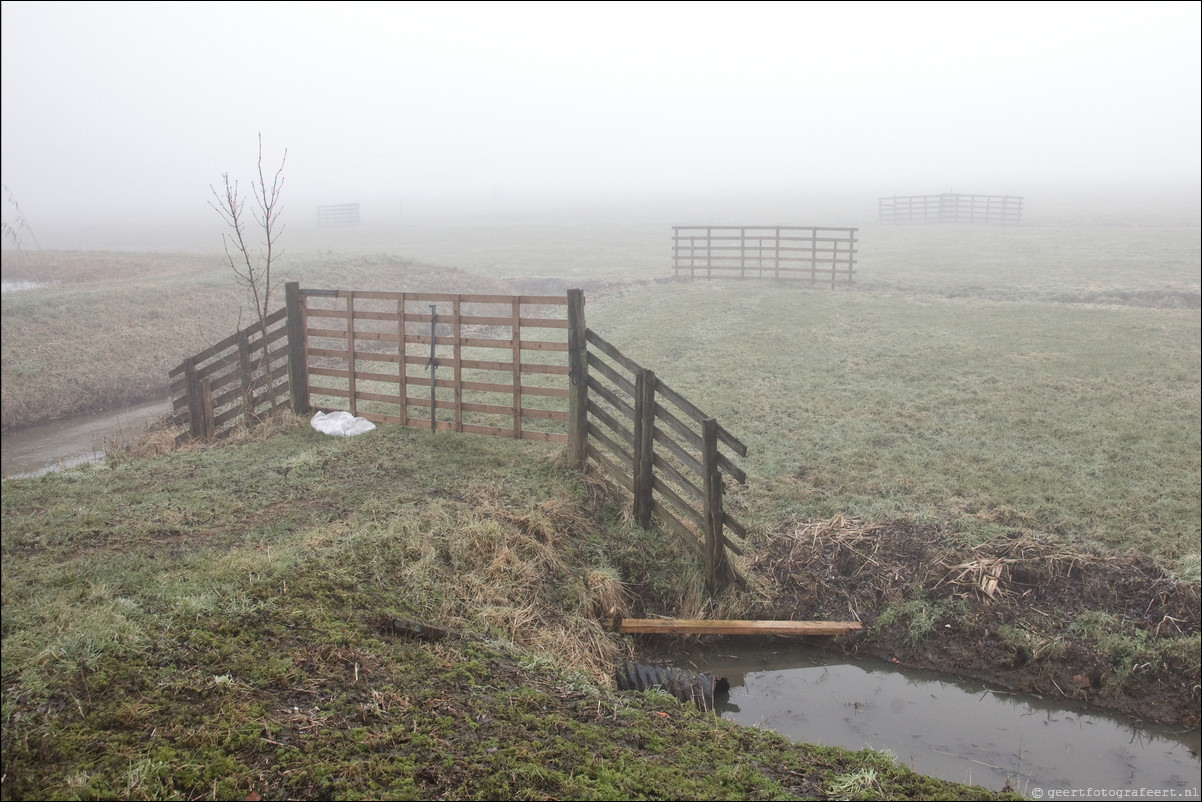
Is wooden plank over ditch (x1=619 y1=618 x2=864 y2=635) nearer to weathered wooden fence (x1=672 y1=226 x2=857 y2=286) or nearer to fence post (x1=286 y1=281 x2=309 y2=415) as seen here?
fence post (x1=286 y1=281 x2=309 y2=415)

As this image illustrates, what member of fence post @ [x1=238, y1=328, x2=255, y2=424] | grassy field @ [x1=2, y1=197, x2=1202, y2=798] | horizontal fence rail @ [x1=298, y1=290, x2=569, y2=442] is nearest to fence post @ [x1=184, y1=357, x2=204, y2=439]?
fence post @ [x1=238, y1=328, x2=255, y2=424]

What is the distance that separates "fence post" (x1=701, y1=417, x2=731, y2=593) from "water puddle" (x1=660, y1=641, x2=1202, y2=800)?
760 mm

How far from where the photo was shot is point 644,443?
7848 mm

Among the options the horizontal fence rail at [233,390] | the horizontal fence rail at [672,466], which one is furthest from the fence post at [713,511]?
the horizontal fence rail at [233,390]

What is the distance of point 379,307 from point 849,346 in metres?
14.0

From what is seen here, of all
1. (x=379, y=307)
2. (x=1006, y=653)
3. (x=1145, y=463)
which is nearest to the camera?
(x=1006, y=653)

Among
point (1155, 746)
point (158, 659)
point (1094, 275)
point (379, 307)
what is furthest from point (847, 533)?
point (1094, 275)

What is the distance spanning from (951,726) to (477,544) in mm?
3993

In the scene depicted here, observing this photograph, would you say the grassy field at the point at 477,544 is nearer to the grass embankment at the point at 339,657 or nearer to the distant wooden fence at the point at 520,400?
the grass embankment at the point at 339,657

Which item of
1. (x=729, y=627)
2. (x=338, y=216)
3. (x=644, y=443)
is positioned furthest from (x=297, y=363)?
(x=338, y=216)

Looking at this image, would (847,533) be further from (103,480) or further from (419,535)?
(103,480)

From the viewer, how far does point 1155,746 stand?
549cm

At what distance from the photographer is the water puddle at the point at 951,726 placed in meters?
5.22

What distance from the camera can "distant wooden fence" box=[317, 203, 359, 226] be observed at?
228 ft
